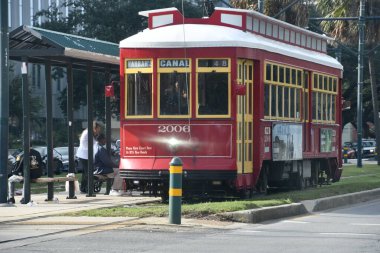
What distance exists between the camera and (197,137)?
61.3ft

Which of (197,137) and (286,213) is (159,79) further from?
(286,213)

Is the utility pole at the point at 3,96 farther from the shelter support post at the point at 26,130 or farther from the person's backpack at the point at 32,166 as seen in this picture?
the person's backpack at the point at 32,166

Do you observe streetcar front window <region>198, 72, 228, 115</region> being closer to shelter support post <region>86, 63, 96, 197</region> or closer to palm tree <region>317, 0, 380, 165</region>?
shelter support post <region>86, 63, 96, 197</region>

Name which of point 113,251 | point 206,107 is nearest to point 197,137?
point 206,107

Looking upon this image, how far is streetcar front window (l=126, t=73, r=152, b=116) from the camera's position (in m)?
19.0

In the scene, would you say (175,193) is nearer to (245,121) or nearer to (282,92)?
(245,121)

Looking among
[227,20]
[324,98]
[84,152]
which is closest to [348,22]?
[324,98]

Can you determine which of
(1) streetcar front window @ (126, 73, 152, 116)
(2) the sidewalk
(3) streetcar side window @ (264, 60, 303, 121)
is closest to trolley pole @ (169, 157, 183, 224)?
(2) the sidewalk

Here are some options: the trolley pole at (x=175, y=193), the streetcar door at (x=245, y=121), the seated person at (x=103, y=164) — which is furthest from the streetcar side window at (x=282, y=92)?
the trolley pole at (x=175, y=193)

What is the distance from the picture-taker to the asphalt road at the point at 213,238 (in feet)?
40.0

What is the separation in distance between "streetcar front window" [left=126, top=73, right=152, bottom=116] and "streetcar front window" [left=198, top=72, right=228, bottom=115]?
3.49ft

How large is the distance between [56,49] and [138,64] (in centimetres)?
174

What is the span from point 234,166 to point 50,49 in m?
4.37

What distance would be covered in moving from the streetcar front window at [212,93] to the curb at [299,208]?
2.49 metres
